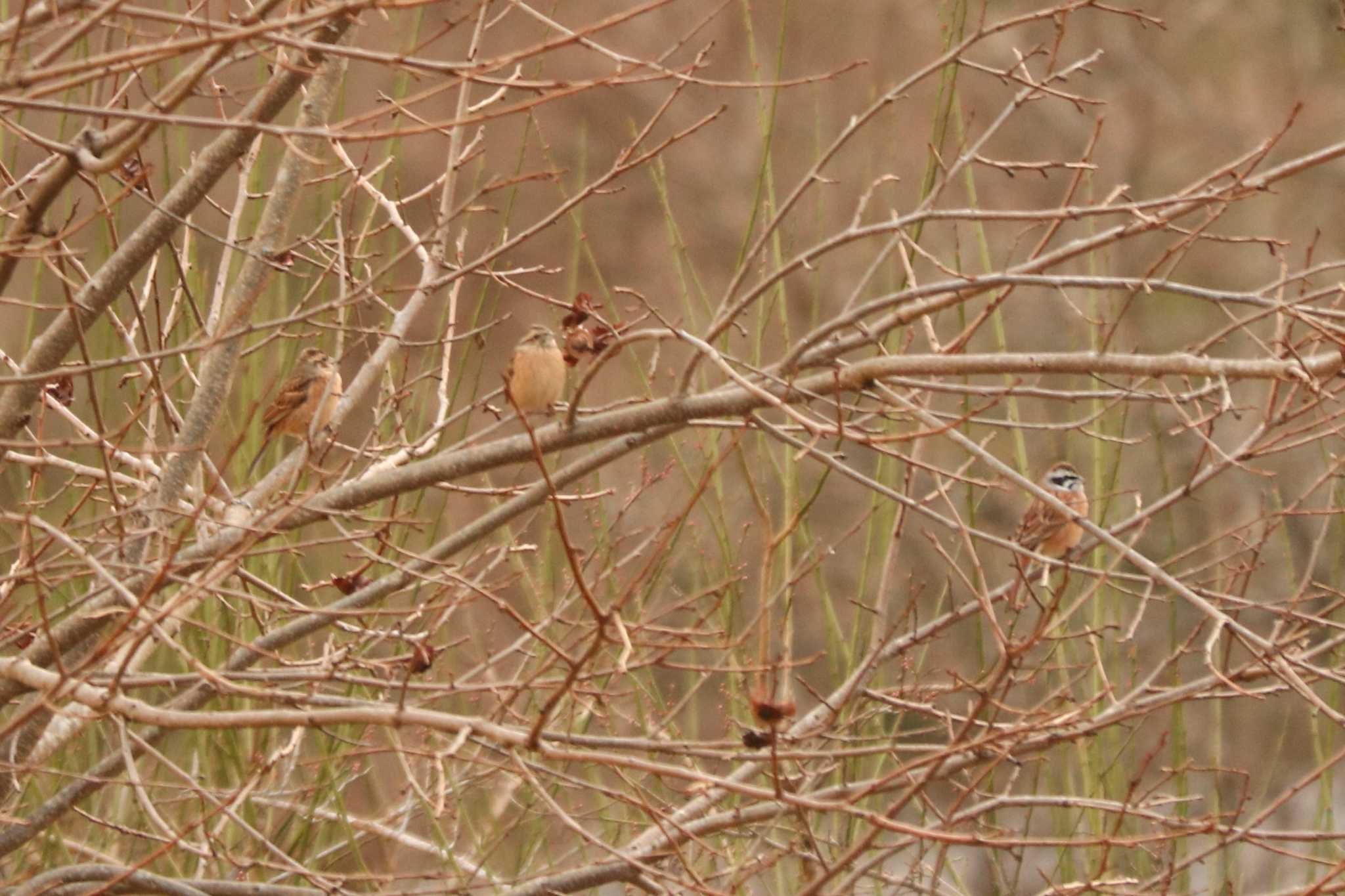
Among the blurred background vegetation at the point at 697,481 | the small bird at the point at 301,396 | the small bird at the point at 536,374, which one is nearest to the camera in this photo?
the blurred background vegetation at the point at 697,481

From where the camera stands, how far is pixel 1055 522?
6.25 metres

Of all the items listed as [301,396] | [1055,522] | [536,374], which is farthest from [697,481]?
[1055,522]

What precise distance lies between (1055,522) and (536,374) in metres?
2.34

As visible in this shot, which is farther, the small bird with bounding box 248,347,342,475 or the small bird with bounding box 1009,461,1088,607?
the small bird with bounding box 1009,461,1088,607

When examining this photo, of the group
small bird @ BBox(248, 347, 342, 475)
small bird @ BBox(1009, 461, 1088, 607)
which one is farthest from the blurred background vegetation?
small bird @ BBox(1009, 461, 1088, 607)

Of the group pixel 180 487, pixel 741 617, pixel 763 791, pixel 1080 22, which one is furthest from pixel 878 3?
pixel 763 791

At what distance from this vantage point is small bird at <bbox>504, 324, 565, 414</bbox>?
4969mm

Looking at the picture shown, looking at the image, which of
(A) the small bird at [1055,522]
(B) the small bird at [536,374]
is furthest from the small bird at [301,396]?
(A) the small bird at [1055,522]

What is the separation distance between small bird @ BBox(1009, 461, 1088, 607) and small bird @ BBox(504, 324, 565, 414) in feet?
5.99

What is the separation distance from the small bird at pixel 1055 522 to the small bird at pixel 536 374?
1826 mm

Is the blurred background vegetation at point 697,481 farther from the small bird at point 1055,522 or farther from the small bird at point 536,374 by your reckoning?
the small bird at point 1055,522

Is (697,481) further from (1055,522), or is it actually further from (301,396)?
(1055,522)

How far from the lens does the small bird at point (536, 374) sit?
497 centimetres

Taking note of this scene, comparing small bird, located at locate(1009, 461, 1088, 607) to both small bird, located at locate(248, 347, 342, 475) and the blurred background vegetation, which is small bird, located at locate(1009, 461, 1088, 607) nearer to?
the blurred background vegetation
